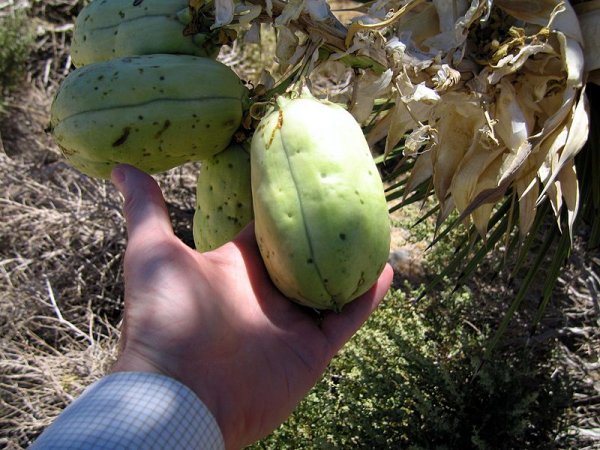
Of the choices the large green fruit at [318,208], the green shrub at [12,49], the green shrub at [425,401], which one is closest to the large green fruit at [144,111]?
the large green fruit at [318,208]

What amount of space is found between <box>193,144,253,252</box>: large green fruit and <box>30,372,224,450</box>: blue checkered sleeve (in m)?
0.37

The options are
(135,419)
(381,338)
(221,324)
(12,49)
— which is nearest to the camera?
(135,419)

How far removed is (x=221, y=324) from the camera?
1.28 metres

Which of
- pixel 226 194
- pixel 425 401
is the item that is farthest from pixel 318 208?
pixel 425 401

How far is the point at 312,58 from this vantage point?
139 cm

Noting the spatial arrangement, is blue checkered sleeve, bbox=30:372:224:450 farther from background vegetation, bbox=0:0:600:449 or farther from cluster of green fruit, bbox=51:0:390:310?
background vegetation, bbox=0:0:600:449

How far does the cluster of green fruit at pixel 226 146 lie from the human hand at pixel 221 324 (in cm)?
8

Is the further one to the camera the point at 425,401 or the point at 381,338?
the point at 381,338

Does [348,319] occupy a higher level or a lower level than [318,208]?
lower

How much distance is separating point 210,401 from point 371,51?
76 centimetres

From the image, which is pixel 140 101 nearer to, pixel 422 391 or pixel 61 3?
pixel 422 391

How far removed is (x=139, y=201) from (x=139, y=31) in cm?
37

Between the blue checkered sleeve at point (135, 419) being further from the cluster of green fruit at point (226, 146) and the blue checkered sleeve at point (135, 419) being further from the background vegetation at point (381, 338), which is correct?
the background vegetation at point (381, 338)

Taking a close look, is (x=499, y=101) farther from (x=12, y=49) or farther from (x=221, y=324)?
(x=12, y=49)
